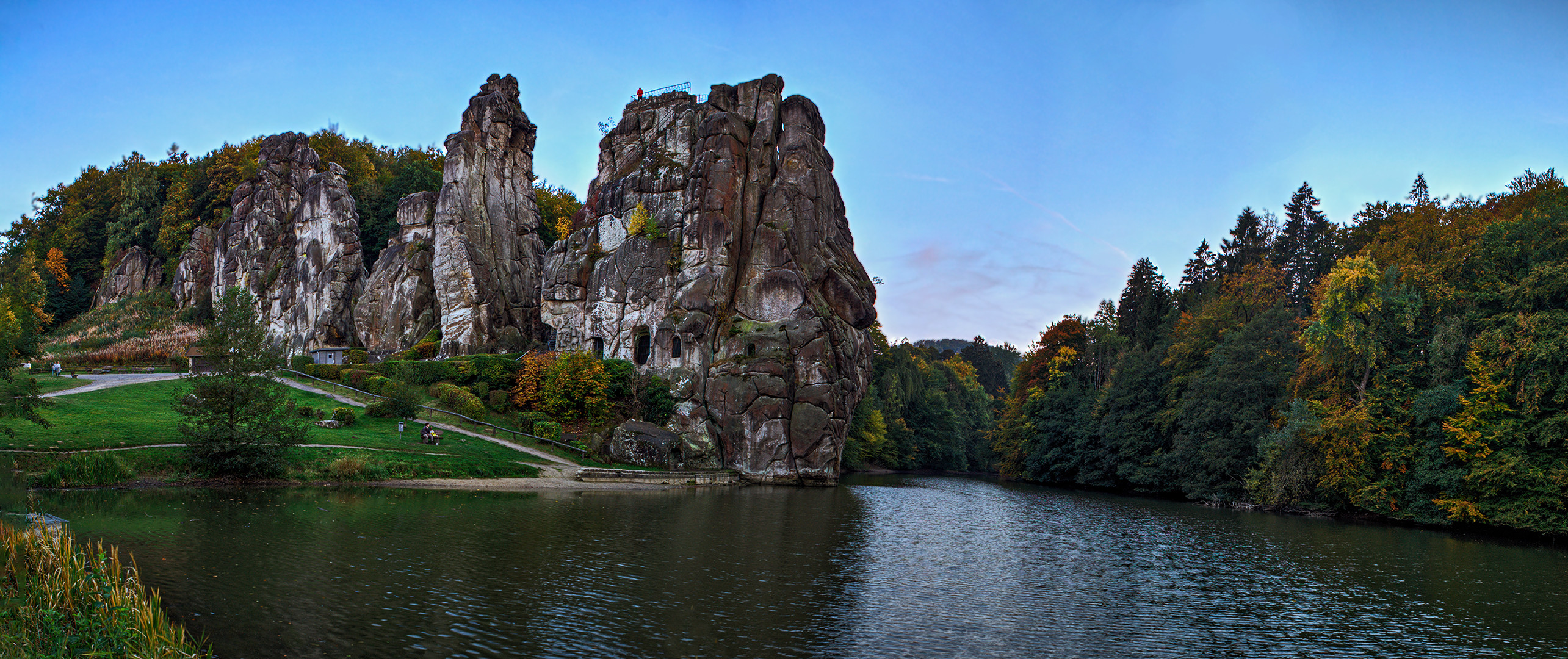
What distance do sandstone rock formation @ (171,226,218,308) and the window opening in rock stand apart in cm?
5783

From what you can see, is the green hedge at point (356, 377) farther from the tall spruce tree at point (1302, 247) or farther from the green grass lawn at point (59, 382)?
the tall spruce tree at point (1302, 247)

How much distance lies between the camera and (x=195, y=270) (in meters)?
92.5

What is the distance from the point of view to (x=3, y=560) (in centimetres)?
1350

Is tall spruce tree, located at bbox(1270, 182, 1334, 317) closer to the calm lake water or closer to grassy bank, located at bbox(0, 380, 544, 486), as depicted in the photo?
the calm lake water

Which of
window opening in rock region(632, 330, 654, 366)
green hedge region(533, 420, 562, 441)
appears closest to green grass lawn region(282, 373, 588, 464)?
green hedge region(533, 420, 562, 441)

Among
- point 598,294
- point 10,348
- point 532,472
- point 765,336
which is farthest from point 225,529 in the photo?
point 598,294

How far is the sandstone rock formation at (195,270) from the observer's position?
301ft

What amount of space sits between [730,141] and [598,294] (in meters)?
16.6

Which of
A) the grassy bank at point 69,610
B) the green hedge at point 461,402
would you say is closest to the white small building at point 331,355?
the green hedge at point 461,402

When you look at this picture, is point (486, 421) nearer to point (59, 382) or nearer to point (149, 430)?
point (149, 430)

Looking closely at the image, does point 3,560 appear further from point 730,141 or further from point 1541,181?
point 1541,181

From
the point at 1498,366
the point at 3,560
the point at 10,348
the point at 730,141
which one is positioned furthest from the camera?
the point at 730,141

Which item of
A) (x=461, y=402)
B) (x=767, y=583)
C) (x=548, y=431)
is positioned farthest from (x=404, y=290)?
(x=767, y=583)

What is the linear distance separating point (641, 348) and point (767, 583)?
156ft
